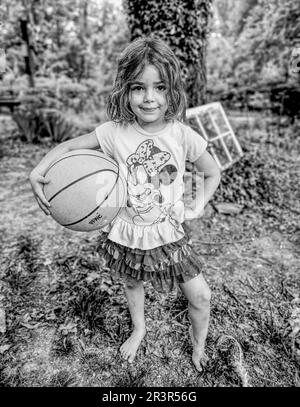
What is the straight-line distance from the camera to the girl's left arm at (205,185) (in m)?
1.74

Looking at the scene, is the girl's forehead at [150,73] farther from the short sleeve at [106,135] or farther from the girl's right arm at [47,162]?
the girl's right arm at [47,162]

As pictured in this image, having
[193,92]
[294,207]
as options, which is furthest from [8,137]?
[294,207]

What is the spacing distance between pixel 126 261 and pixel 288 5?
7.24m

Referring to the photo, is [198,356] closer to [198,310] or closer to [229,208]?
[198,310]

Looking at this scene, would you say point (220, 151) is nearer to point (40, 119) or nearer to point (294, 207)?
point (294, 207)

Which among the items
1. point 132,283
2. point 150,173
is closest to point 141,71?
point 150,173

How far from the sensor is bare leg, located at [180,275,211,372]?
1804 mm

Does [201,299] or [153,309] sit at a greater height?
[201,299]

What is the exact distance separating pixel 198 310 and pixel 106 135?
3.59 ft

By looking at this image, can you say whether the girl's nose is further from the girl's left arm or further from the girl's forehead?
the girl's left arm

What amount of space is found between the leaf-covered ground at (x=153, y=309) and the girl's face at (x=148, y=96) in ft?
4.85

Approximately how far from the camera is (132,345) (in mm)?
2141

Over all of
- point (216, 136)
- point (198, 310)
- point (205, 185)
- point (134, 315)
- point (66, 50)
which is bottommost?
point (134, 315)

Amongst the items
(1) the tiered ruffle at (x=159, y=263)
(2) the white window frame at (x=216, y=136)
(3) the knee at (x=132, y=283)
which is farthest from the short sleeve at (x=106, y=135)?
(2) the white window frame at (x=216, y=136)
